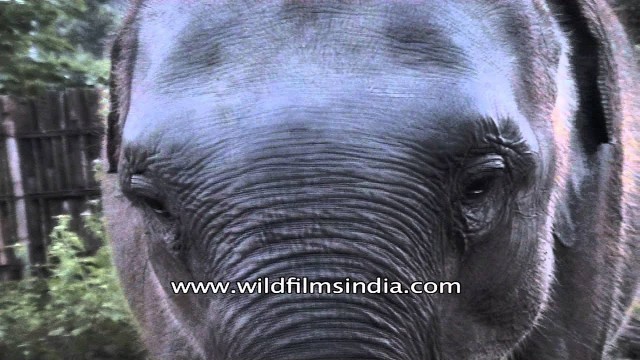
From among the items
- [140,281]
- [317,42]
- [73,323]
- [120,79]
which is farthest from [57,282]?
[317,42]

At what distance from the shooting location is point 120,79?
97.6 inches

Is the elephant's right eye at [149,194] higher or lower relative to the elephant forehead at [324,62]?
lower

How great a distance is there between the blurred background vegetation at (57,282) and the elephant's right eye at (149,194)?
44.9 inches

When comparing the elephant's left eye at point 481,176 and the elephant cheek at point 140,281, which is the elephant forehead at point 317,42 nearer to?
the elephant's left eye at point 481,176

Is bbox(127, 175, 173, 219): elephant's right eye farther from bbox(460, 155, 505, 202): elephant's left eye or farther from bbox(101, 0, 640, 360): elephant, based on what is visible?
bbox(460, 155, 505, 202): elephant's left eye

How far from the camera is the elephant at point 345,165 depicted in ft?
5.50

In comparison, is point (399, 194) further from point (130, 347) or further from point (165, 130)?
point (130, 347)

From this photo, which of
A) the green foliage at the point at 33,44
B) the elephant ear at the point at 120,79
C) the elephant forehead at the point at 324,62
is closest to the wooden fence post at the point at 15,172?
the green foliage at the point at 33,44

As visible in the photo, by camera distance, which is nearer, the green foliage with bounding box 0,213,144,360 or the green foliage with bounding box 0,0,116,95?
the green foliage with bounding box 0,213,144,360

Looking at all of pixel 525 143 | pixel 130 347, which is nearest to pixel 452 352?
pixel 525 143

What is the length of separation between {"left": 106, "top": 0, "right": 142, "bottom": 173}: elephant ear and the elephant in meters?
0.10

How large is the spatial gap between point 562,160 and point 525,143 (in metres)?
0.57

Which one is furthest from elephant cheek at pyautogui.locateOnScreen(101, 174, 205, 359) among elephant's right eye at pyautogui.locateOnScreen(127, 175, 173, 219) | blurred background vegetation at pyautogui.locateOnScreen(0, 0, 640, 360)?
elephant's right eye at pyautogui.locateOnScreen(127, 175, 173, 219)

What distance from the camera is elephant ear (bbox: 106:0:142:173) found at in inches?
92.1
